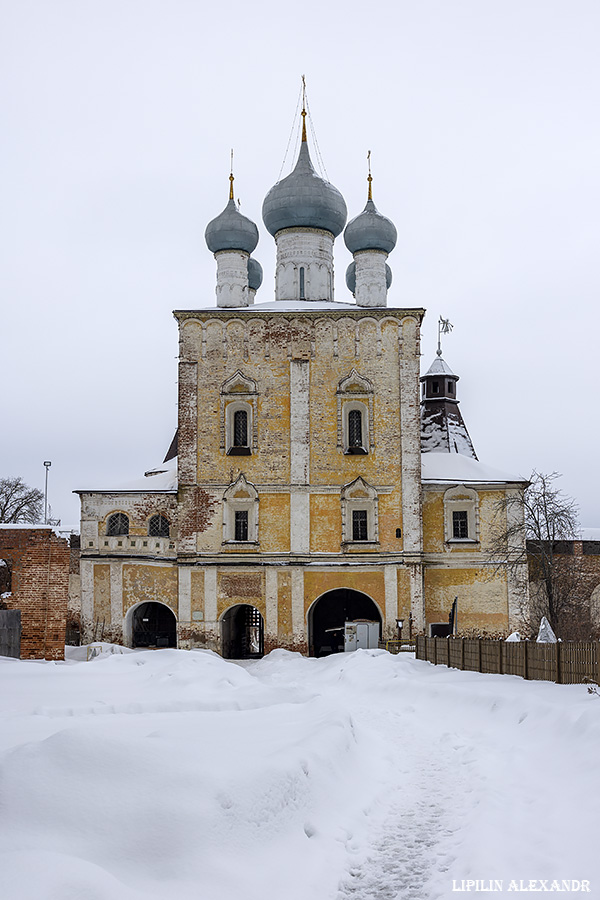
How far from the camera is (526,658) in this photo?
1658cm

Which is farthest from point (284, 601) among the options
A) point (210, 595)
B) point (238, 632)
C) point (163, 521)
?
point (163, 521)

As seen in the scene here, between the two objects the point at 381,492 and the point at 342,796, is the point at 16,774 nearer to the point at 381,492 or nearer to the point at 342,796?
the point at 342,796

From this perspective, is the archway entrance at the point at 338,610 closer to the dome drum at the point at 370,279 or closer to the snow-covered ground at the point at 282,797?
the dome drum at the point at 370,279

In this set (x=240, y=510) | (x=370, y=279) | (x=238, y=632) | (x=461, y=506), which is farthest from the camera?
(x=238, y=632)

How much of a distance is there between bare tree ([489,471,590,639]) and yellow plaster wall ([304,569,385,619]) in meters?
3.96

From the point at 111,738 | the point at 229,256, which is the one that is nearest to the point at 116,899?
the point at 111,738

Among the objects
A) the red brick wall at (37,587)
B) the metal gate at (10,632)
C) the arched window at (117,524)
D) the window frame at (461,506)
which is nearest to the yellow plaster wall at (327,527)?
the window frame at (461,506)

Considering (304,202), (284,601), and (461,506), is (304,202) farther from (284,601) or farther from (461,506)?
(284,601)

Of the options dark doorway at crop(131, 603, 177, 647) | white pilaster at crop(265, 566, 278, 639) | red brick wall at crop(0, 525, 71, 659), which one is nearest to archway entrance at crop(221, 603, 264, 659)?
white pilaster at crop(265, 566, 278, 639)

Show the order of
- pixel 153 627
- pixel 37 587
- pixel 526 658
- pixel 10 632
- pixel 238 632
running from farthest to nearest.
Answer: pixel 238 632 < pixel 153 627 < pixel 37 587 < pixel 10 632 < pixel 526 658

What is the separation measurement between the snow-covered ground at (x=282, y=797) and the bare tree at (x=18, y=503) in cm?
3858

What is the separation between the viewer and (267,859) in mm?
7863

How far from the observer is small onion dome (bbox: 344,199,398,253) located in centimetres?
3325

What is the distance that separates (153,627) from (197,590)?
4.23m
